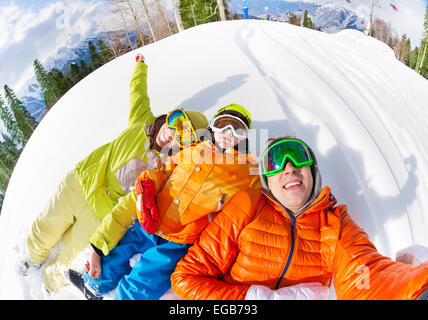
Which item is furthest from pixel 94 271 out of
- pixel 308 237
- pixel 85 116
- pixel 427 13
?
pixel 427 13

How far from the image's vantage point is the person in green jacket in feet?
6.25

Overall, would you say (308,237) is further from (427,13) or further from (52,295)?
(427,13)

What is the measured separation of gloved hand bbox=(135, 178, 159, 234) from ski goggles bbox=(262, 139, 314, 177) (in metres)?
0.69

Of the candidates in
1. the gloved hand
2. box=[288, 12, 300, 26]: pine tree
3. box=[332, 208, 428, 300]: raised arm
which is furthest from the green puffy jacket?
box=[288, 12, 300, 26]: pine tree

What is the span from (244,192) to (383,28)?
333 cm

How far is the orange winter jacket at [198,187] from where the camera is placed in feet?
5.11

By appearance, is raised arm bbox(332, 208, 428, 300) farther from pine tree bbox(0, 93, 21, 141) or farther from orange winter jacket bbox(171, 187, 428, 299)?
pine tree bbox(0, 93, 21, 141)

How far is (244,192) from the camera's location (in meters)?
1.54

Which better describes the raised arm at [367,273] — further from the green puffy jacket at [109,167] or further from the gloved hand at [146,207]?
the green puffy jacket at [109,167]

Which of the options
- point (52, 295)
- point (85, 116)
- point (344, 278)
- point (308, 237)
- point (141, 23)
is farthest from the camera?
point (141, 23)

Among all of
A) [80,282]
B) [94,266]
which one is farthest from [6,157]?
[94,266]

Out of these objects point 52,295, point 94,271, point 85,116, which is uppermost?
point 85,116

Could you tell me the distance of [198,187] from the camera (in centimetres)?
158

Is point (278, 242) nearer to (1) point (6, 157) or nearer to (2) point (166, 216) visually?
(2) point (166, 216)
